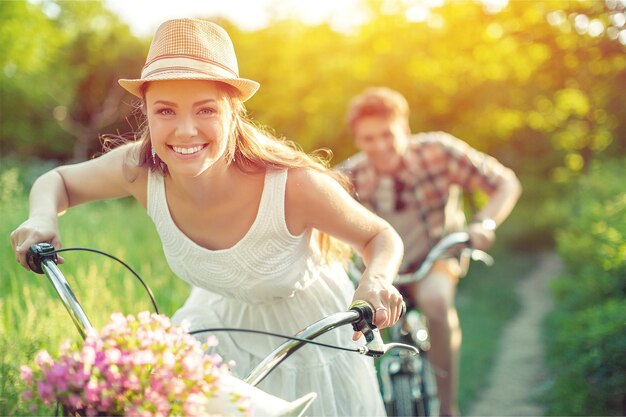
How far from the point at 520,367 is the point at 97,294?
13.8ft

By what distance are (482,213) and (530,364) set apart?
3158 mm

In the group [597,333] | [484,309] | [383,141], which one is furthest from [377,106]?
[484,309]

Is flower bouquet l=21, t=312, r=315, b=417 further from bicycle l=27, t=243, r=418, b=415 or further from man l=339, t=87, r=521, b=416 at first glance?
man l=339, t=87, r=521, b=416

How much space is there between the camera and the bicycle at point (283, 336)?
75.8 inches

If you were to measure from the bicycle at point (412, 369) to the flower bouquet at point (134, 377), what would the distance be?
8.62ft

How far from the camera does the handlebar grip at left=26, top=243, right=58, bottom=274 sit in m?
2.31

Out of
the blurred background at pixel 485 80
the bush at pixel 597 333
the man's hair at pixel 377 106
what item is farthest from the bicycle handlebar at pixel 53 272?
the blurred background at pixel 485 80

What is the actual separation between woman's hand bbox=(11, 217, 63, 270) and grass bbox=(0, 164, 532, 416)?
481 mm

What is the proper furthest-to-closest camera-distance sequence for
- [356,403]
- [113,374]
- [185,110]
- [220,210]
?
[356,403]
[220,210]
[185,110]
[113,374]

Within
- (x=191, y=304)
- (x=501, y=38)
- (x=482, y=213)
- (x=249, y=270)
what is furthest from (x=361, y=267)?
(x=501, y=38)

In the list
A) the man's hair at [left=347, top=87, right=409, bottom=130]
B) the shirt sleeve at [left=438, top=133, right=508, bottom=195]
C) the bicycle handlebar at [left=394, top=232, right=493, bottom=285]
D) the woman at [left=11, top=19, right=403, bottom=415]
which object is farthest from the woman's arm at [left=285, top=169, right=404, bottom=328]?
the shirt sleeve at [left=438, top=133, right=508, bottom=195]

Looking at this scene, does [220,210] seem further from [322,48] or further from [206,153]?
[322,48]

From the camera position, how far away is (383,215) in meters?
5.01

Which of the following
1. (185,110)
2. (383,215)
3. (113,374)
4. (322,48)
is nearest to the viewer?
(113,374)
